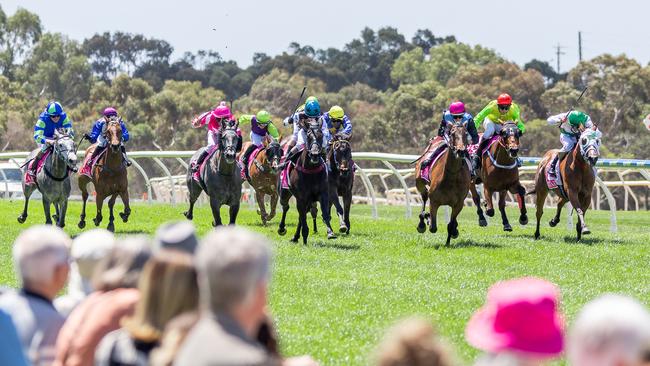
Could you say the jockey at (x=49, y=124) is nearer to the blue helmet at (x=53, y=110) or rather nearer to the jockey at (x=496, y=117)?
the blue helmet at (x=53, y=110)

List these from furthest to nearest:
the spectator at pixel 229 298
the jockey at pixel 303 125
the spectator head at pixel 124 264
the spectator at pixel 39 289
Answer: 1. the jockey at pixel 303 125
2. the spectator at pixel 39 289
3. the spectator head at pixel 124 264
4. the spectator at pixel 229 298

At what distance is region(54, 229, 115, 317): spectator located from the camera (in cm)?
568

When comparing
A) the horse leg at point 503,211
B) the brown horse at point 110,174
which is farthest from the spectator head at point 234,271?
the brown horse at point 110,174

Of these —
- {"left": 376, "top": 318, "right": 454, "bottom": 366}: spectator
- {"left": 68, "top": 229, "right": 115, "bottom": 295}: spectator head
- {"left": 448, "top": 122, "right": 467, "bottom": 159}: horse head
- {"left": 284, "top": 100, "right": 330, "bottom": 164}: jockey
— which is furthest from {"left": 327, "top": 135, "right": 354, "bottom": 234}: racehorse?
{"left": 376, "top": 318, "right": 454, "bottom": 366}: spectator

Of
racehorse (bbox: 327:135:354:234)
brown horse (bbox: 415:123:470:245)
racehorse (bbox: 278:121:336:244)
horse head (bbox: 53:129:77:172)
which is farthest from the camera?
horse head (bbox: 53:129:77:172)

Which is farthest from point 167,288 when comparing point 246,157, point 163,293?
point 246,157

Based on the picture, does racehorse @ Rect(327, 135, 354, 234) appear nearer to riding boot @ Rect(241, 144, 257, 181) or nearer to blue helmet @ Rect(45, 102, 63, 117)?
riding boot @ Rect(241, 144, 257, 181)

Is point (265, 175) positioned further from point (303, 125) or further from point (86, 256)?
point (86, 256)

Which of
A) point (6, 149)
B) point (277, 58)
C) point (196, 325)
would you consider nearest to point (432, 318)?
point (196, 325)

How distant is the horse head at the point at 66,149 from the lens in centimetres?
1917

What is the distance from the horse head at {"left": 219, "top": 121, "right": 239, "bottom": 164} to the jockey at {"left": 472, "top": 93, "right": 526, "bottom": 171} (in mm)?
3661

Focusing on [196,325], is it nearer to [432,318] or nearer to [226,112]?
[432,318]

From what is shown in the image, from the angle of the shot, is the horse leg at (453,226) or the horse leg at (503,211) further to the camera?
the horse leg at (503,211)

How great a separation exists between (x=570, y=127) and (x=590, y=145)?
100cm
